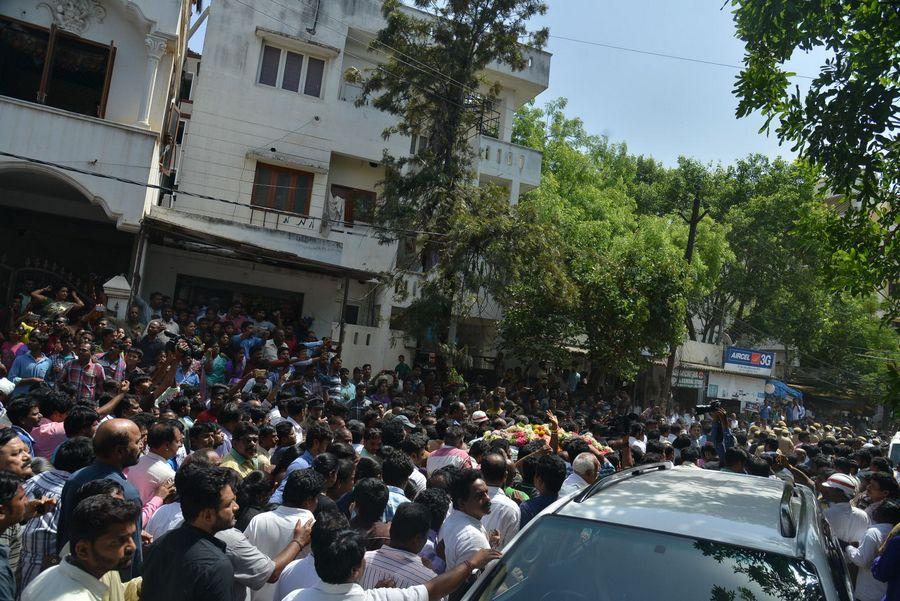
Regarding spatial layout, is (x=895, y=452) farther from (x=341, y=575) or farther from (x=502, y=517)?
(x=341, y=575)

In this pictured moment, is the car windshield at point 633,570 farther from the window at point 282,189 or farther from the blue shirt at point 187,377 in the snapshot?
the window at point 282,189

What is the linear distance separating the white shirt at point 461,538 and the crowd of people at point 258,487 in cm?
1

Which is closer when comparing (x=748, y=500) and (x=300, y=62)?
(x=748, y=500)

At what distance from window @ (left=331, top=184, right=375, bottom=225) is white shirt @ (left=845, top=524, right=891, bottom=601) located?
53.2ft

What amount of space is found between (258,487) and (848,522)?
553 cm

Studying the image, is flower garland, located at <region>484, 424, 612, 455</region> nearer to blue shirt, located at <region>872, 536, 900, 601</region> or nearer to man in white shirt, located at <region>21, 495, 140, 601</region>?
blue shirt, located at <region>872, 536, 900, 601</region>

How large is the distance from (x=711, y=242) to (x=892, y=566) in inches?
1094

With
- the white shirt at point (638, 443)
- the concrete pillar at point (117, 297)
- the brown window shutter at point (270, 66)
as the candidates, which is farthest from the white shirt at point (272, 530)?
the brown window shutter at point (270, 66)

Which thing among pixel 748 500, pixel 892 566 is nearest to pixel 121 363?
pixel 748 500

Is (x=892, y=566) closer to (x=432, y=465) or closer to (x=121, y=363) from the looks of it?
(x=432, y=465)

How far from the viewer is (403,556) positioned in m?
3.93

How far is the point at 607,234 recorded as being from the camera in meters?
29.0

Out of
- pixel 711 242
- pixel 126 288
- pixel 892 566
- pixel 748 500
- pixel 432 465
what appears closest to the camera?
pixel 748 500

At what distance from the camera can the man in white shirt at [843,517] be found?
692cm
